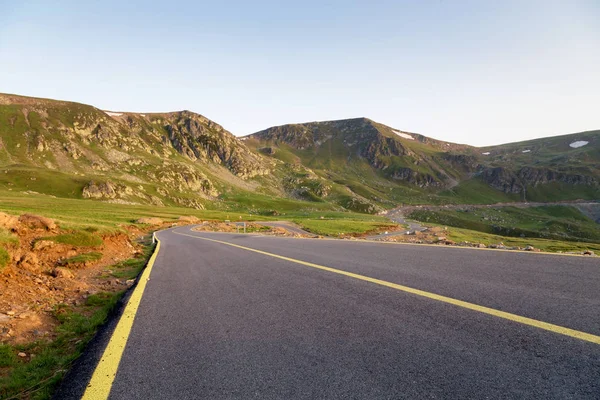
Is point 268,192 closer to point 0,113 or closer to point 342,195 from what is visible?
point 342,195

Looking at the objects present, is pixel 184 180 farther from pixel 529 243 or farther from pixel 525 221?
pixel 525 221

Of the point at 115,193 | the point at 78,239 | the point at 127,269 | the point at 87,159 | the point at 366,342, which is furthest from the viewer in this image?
the point at 87,159

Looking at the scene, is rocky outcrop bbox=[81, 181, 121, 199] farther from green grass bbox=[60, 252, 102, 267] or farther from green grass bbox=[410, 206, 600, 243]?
green grass bbox=[410, 206, 600, 243]

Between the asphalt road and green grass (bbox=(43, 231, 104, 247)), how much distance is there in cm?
1015

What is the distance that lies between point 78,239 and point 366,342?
16.1 metres

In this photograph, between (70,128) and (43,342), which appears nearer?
(43,342)

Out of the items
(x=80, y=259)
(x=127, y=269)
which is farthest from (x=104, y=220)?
(x=127, y=269)

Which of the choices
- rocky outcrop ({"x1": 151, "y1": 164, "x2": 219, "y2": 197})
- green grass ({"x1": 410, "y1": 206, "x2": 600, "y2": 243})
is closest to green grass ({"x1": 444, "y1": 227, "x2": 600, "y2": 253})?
green grass ({"x1": 410, "y1": 206, "x2": 600, "y2": 243})

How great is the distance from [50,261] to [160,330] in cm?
1056

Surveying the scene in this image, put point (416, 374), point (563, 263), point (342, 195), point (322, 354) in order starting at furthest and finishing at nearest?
point (342, 195) → point (563, 263) → point (322, 354) → point (416, 374)

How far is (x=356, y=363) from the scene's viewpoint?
3074mm

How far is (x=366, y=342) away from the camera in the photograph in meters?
3.56

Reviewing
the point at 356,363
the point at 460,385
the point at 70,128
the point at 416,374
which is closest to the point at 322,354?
the point at 356,363

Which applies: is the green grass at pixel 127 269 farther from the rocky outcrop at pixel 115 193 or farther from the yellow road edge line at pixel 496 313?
the rocky outcrop at pixel 115 193
